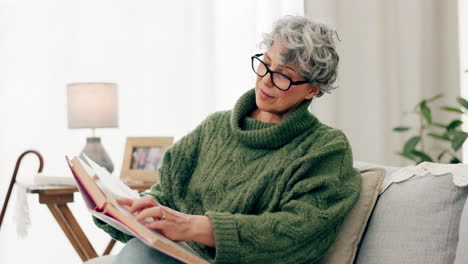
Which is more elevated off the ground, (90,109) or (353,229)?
(90,109)

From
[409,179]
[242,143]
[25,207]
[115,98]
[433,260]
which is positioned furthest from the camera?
[115,98]

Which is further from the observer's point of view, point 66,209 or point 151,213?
point 66,209

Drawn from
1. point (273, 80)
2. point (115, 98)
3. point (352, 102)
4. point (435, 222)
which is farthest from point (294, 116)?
point (352, 102)

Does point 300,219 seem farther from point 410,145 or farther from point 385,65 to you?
point 385,65

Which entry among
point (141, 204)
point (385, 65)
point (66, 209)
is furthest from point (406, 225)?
point (385, 65)

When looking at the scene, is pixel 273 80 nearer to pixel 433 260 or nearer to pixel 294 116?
pixel 294 116

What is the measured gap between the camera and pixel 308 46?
1.49 m

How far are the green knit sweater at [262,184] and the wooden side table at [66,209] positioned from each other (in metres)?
0.87

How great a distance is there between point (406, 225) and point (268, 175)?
13.3 inches

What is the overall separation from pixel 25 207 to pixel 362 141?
1791mm

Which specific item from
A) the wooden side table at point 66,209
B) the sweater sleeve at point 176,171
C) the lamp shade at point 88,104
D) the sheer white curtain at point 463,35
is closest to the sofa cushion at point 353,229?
the sweater sleeve at point 176,171

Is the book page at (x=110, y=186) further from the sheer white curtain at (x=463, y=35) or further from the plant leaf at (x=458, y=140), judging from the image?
the sheer white curtain at (x=463, y=35)

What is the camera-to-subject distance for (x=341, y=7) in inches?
128

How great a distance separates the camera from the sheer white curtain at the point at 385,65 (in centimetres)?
325
